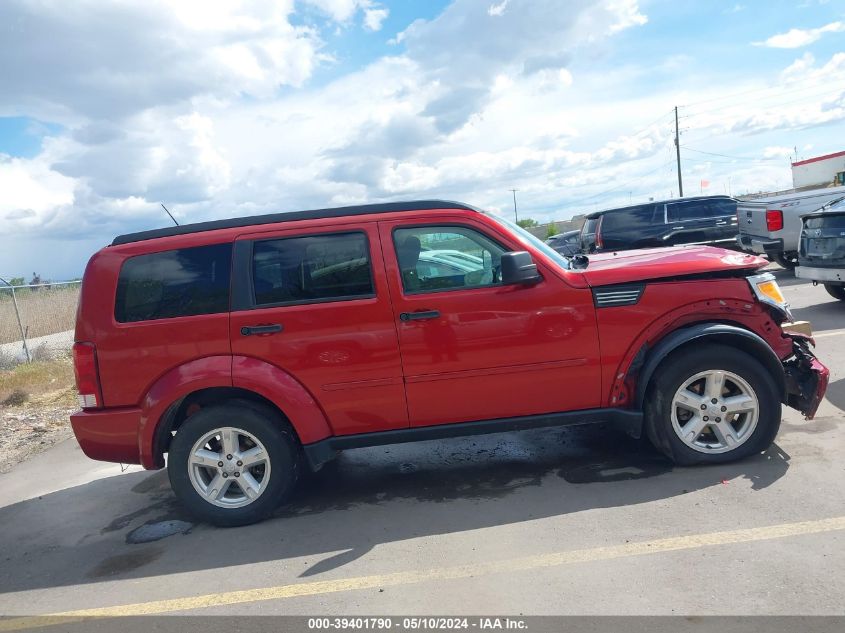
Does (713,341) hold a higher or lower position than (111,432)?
higher

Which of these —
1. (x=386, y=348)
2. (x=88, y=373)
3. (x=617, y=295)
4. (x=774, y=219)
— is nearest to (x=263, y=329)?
(x=386, y=348)

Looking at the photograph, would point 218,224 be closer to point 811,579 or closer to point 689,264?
point 689,264

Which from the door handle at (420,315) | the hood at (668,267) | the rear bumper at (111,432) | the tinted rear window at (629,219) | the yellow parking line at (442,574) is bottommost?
the yellow parking line at (442,574)

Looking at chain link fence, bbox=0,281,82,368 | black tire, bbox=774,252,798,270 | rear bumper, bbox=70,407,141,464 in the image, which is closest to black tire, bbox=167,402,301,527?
rear bumper, bbox=70,407,141,464

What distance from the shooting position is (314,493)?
16.3 ft

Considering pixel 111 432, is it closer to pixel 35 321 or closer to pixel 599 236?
pixel 599 236

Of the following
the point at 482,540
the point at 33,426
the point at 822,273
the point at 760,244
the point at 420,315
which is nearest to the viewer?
the point at 482,540

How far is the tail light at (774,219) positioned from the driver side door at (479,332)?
1037cm

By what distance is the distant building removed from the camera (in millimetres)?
48344

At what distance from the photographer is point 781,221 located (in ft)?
42.2

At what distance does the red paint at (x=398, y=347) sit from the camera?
14.3 feet

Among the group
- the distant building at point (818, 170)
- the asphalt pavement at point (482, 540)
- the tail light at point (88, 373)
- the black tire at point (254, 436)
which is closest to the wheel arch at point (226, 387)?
the black tire at point (254, 436)

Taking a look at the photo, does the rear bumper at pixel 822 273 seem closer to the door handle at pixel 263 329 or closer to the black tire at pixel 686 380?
the black tire at pixel 686 380

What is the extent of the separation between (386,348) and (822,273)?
7.67 m
